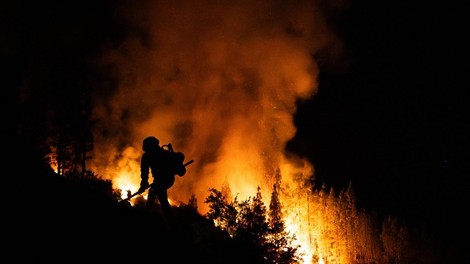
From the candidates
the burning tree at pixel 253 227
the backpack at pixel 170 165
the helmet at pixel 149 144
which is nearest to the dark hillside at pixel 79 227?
the backpack at pixel 170 165

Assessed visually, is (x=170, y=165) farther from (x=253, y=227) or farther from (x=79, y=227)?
(x=253, y=227)

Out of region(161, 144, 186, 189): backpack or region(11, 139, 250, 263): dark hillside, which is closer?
region(11, 139, 250, 263): dark hillside

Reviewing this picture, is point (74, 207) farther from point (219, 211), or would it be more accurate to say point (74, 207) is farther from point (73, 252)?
point (219, 211)

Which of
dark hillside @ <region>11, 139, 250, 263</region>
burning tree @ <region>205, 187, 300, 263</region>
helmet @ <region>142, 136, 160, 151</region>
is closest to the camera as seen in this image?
dark hillside @ <region>11, 139, 250, 263</region>

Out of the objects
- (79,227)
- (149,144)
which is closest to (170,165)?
(149,144)

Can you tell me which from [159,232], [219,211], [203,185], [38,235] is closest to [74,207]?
[38,235]

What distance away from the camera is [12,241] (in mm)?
6652

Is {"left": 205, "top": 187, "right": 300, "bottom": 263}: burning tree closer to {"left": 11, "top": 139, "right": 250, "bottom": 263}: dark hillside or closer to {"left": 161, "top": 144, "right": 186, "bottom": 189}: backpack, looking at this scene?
{"left": 161, "top": 144, "right": 186, "bottom": 189}: backpack

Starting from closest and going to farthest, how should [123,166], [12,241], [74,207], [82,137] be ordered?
[12,241] < [74,207] < [82,137] < [123,166]

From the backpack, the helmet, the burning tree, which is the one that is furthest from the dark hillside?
the burning tree

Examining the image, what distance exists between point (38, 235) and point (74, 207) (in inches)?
48.0

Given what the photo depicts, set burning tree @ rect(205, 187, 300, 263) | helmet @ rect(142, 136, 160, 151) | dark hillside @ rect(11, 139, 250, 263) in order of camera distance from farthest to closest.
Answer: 1. burning tree @ rect(205, 187, 300, 263)
2. helmet @ rect(142, 136, 160, 151)
3. dark hillside @ rect(11, 139, 250, 263)

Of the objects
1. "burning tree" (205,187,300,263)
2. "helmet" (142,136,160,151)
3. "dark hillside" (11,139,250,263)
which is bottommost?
"dark hillside" (11,139,250,263)

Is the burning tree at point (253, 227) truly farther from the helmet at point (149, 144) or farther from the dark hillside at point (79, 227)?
the dark hillside at point (79, 227)
